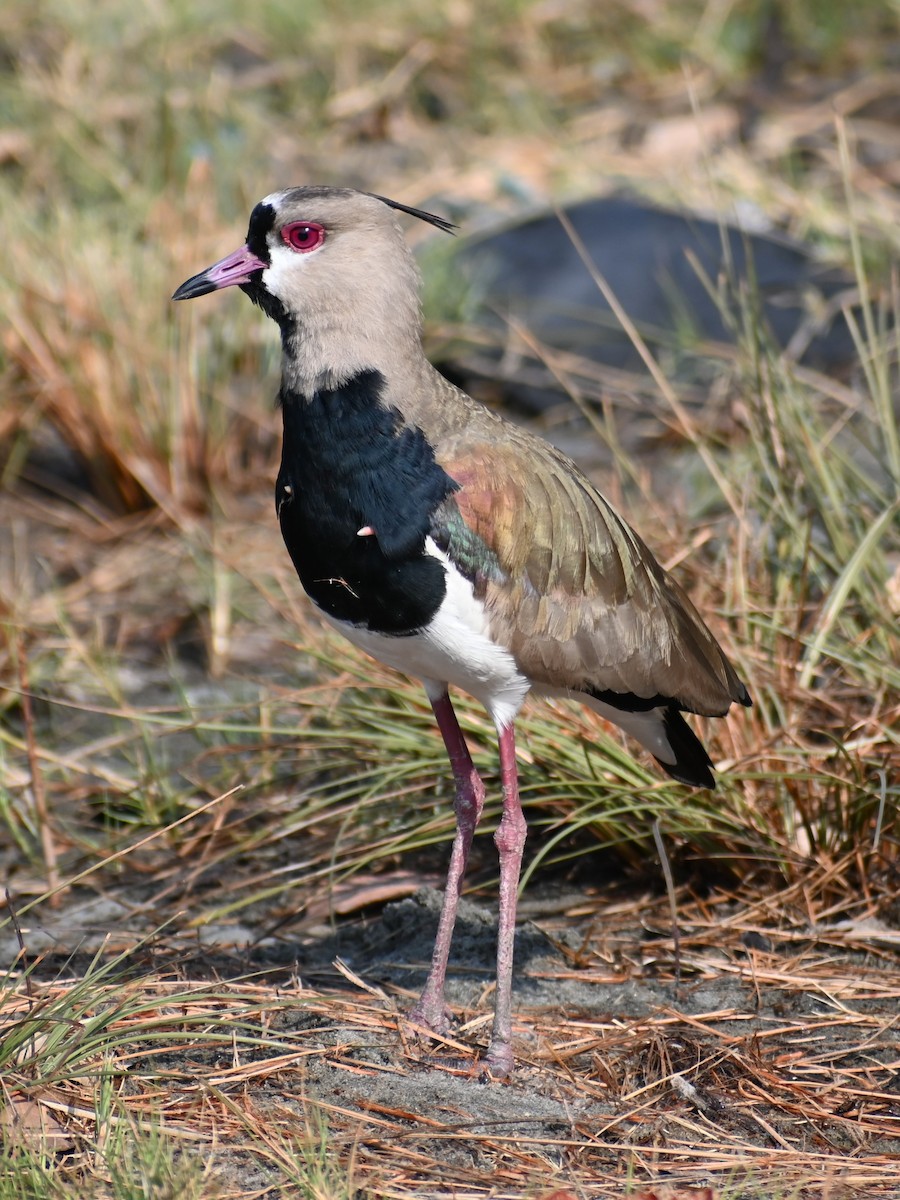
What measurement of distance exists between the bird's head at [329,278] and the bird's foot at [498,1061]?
57.1 inches

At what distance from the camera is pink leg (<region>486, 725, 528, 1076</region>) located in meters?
3.30

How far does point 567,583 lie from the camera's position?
3.43 metres

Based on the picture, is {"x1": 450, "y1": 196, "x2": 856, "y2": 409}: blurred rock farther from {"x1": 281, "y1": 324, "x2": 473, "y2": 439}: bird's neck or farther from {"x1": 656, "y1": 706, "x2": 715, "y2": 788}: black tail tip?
{"x1": 281, "y1": 324, "x2": 473, "y2": 439}: bird's neck

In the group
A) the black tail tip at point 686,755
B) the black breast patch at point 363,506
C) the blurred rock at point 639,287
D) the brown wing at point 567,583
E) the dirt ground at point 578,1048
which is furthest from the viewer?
the blurred rock at point 639,287

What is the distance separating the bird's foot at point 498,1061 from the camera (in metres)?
3.27

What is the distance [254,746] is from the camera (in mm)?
4305

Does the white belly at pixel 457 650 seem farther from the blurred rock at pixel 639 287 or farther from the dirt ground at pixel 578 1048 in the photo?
the blurred rock at pixel 639 287

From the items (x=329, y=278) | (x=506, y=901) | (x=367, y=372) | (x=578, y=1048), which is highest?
(x=329, y=278)

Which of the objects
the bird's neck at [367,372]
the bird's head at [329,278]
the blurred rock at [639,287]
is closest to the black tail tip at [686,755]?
the bird's neck at [367,372]

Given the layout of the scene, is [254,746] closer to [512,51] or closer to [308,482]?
[308,482]

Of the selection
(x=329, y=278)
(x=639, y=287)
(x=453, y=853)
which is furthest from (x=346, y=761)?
(x=639, y=287)

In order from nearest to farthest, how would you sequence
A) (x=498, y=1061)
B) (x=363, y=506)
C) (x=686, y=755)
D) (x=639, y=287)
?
1. (x=363, y=506)
2. (x=498, y=1061)
3. (x=686, y=755)
4. (x=639, y=287)

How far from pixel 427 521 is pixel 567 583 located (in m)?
0.42

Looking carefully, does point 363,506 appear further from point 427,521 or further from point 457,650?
point 457,650
